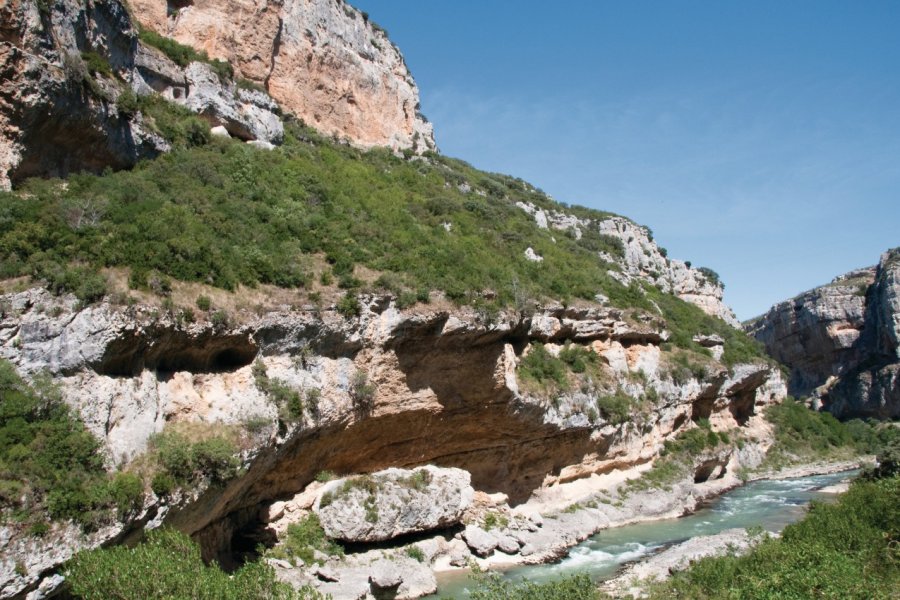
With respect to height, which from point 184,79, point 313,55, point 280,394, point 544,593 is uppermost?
point 313,55

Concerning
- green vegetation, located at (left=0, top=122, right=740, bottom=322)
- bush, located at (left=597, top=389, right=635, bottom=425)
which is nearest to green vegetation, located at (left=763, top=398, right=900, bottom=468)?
green vegetation, located at (left=0, top=122, right=740, bottom=322)

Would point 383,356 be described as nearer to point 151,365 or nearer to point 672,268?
point 151,365

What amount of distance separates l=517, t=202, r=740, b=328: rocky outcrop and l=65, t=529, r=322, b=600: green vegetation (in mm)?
44806

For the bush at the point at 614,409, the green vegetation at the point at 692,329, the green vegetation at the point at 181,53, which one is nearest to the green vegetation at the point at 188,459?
the bush at the point at 614,409

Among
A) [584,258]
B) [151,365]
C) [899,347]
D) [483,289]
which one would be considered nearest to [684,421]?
[584,258]

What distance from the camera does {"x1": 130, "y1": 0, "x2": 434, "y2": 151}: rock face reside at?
1447 inches

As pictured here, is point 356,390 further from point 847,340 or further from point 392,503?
point 847,340

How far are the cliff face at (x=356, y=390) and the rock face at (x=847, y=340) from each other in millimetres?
54015

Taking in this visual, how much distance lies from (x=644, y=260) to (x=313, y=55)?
1519 inches

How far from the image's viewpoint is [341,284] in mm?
23000

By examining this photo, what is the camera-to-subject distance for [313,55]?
138ft

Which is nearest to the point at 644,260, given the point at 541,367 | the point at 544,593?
the point at 541,367

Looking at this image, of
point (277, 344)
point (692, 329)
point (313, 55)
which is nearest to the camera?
point (277, 344)

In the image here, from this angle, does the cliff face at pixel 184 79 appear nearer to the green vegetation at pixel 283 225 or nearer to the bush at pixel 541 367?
the green vegetation at pixel 283 225
